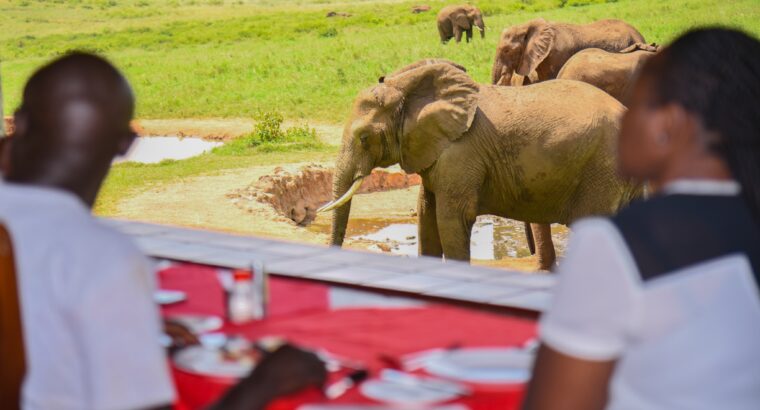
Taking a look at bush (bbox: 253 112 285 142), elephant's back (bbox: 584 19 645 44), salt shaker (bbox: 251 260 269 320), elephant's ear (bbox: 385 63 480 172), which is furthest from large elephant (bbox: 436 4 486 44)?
salt shaker (bbox: 251 260 269 320)

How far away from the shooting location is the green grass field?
65.0 ft

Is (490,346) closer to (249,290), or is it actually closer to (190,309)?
(249,290)

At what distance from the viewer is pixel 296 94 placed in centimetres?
2066

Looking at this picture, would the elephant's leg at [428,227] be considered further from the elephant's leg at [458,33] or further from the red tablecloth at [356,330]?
the elephant's leg at [458,33]

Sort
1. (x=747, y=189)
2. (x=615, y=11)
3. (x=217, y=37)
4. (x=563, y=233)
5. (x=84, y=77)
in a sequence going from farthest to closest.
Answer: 1. (x=217, y=37)
2. (x=615, y=11)
3. (x=563, y=233)
4. (x=84, y=77)
5. (x=747, y=189)

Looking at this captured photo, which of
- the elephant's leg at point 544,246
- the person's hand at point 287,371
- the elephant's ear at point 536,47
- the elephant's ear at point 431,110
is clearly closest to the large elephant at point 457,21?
the elephant's ear at point 536,47

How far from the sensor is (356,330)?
2332 millimetres

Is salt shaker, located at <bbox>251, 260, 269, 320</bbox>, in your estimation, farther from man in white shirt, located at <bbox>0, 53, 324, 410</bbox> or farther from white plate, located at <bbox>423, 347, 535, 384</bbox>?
man in white shirt, located at <bbox>0, 53, 324, 410</bbox>

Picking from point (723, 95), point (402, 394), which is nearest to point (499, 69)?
point (402, 394)

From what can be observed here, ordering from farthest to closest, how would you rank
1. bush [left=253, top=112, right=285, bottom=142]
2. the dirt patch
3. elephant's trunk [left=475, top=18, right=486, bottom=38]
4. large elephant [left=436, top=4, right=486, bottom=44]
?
large elephant [left=436, top=4, right=486, bottom=44] < elephant's trunk [left=475, top=18, right=486, bottom=38] < bush [left=253, top=112, right=285, bottom=142] < the dirt patch

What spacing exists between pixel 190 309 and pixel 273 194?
371 inches

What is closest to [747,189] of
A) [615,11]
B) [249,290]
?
[249,290]

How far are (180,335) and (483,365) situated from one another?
1.86 feet

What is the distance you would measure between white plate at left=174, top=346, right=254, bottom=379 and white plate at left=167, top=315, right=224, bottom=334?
0.40 ft
